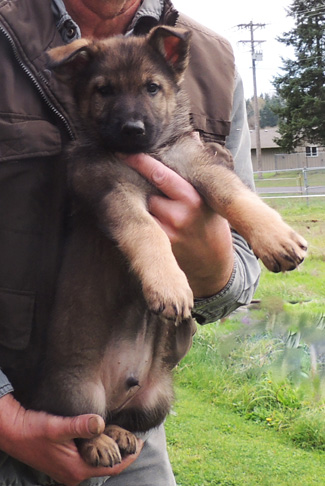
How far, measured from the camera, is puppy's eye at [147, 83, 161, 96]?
2.65 meters

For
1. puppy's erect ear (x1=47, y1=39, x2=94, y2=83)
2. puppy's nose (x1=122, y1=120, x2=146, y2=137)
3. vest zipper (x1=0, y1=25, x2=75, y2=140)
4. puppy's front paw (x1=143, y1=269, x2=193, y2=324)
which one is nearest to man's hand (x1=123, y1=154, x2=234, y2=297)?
puppy's nose (x1=122, y1=120, x2=146, y2=137)

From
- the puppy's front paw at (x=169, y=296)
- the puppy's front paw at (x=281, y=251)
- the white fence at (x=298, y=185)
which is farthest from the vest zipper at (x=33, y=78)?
the white fence at (x=298, y=185)

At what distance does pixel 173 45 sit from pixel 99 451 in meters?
1.69

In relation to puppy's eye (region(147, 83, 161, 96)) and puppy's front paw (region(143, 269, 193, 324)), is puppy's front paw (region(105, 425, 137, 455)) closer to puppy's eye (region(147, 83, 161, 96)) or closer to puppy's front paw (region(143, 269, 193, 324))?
puppy's front paw (region(143, 269, 193, 324))

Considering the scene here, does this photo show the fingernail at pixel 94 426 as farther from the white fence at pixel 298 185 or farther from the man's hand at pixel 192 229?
the white fence at pixel 298 185

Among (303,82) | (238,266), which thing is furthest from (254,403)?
(303,82)

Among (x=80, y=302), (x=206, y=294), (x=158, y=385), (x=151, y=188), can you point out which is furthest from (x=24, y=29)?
(x=158, y=385)

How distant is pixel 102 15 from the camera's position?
99.8 inches

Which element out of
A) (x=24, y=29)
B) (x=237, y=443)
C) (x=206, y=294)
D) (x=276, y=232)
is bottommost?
(x=237, y=443)

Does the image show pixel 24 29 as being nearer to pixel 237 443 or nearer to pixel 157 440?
pixel 157 440

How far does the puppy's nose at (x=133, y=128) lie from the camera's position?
2.38 m

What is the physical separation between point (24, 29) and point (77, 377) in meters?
1.28

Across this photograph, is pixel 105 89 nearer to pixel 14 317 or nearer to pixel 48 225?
pixel 48 225

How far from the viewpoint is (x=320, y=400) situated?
5.13m
